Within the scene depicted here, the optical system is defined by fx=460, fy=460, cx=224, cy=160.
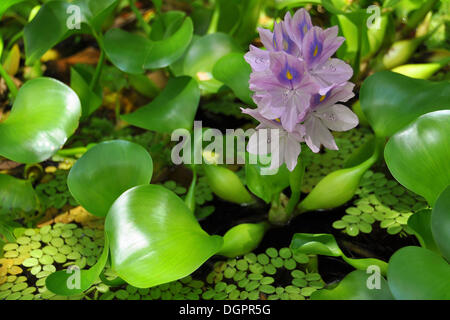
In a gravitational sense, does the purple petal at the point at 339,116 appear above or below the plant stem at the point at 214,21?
above

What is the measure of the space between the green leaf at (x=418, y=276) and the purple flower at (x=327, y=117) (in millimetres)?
226

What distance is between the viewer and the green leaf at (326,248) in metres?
0.88

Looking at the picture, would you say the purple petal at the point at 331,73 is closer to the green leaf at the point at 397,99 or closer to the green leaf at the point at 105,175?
the green leaf at the point at 397,99

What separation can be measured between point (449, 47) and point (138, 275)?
4.84 ft

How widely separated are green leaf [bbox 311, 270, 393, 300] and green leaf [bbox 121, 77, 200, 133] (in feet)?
1.82

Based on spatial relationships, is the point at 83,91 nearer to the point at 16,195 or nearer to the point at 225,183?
the point at 16,195

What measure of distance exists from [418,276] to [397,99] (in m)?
0.44

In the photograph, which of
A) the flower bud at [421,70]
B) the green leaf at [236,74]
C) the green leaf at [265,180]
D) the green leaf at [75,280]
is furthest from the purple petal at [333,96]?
the flower bud at [421,70]

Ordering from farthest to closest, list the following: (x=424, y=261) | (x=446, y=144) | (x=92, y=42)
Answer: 1. (x=92, y=42)
2. (x=446, y=144)
3. (x=424, y=261)

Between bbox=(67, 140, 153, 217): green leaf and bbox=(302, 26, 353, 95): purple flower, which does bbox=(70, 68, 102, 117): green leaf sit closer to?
bbox=(67, 140, 153, 217): green leaf

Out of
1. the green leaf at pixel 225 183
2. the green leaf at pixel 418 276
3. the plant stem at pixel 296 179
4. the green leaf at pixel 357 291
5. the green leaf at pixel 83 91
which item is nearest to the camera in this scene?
the green leaf at pixel 418 276
